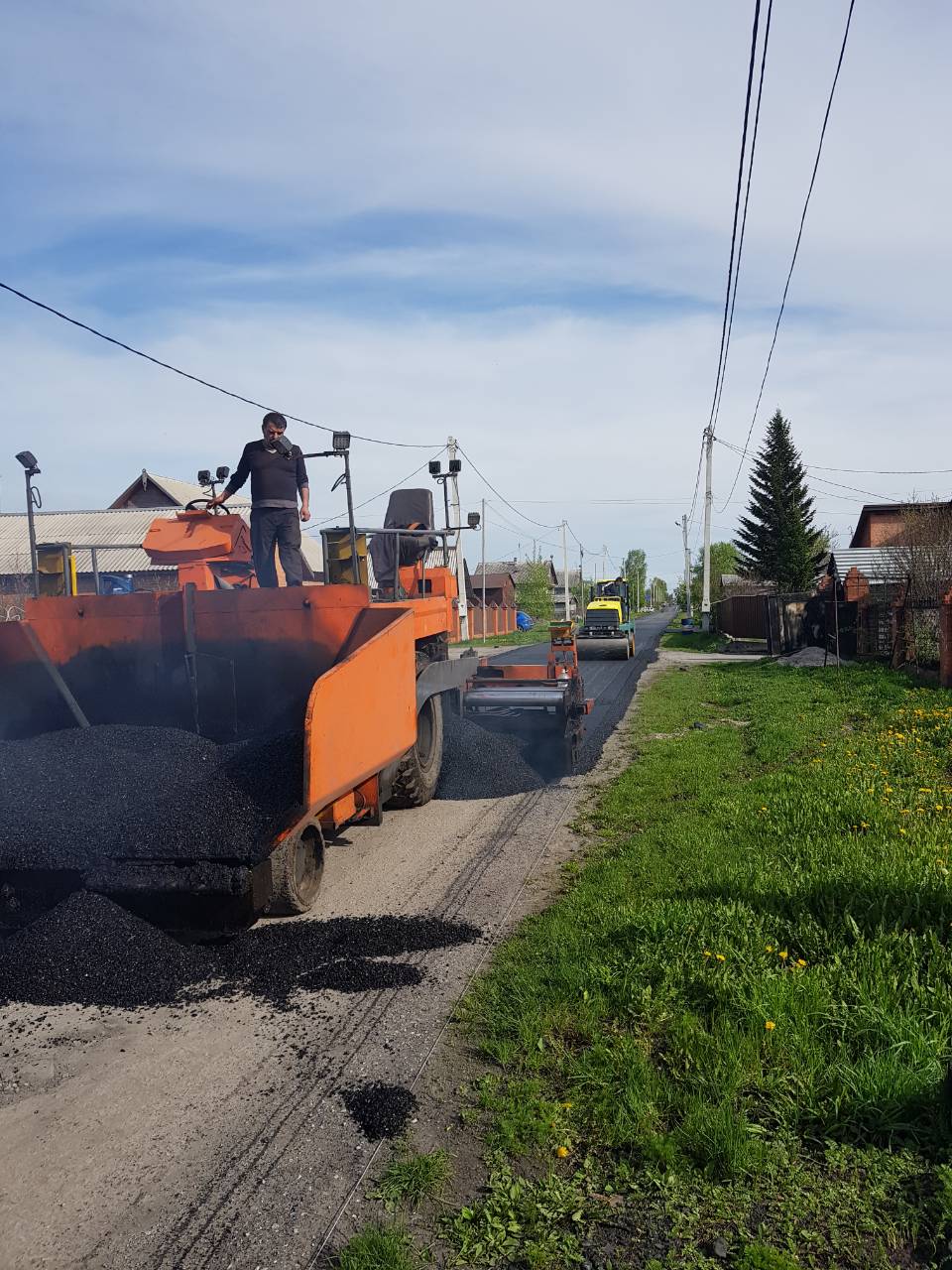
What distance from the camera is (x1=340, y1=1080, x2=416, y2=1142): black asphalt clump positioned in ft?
10.3

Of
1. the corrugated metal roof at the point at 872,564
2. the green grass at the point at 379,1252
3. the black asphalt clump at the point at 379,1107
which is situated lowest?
the black asphalt clump at the point at 379,1107

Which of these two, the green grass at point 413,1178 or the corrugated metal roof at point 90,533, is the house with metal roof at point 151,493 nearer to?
the corrugated metal roof at point 90,533

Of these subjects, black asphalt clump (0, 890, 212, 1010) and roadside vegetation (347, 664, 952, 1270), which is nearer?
roadside vegetation (347, 664, 952, 1270)

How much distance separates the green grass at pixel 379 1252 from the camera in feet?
8.07

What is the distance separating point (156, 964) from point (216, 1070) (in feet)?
2.96

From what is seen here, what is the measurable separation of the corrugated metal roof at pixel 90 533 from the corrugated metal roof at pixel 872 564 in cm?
1877

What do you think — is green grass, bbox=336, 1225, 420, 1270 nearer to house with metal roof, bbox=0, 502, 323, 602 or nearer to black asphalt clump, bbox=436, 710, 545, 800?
black asphalt clump, bbox=436, 710, 545, 800

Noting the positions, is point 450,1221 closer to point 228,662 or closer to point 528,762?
point 228,662

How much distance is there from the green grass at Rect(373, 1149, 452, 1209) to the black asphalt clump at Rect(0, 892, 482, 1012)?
4.12 ft

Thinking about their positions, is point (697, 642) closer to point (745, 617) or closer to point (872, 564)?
point (745, 617)

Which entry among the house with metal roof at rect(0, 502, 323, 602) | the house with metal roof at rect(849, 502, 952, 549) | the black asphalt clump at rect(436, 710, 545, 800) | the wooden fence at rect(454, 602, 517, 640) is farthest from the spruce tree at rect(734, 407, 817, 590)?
the black asphalt clump at rect(436, 710, 545, 800)

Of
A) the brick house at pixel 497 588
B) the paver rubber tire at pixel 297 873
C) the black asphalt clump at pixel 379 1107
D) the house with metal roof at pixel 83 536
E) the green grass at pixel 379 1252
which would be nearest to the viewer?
the green grass at pixel 379 1252

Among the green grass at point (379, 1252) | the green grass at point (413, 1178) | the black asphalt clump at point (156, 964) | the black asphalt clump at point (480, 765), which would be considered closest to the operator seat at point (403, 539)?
the black asphalt clump at point (480, 765)

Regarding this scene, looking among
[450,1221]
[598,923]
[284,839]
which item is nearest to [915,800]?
[598,923]
